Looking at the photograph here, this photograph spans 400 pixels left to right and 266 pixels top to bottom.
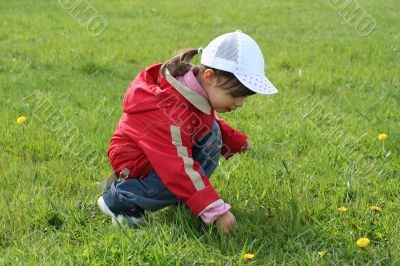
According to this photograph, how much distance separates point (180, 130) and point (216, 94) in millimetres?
252

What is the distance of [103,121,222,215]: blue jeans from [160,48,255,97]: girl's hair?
0.33m

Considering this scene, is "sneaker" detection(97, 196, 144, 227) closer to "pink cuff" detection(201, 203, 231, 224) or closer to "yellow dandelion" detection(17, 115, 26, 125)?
"pink cuff" detection(201, 203, 231, 224)

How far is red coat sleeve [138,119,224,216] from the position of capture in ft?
8.31

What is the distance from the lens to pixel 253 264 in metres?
2.37

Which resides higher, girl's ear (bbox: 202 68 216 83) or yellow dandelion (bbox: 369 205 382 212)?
girl's ear (bbox: 202 68 216 83)

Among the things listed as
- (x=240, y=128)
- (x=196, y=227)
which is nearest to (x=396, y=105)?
(x=240, y=128)

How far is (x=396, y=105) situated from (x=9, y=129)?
10.2 feet

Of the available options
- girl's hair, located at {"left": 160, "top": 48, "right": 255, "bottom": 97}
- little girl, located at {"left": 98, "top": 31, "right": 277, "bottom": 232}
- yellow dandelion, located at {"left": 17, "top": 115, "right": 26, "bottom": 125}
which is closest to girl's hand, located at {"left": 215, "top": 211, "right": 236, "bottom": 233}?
little girl, located at {"left": 98, "top": 31, "right": 277, "bottom": 232}

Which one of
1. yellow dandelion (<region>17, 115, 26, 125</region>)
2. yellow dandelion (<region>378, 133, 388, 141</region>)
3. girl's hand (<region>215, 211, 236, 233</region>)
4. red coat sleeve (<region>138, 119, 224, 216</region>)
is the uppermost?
red coat sleeve (<region>138, 119, 224, 216</region>)

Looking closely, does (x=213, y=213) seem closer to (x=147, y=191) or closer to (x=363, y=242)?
(x=147, y=191)

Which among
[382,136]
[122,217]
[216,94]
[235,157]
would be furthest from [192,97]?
[382,136]

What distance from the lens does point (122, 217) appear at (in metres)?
2.74

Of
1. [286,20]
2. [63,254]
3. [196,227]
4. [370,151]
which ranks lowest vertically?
Answer: [286,20]

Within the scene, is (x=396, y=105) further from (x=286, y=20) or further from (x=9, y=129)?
(x=286, y=20)
